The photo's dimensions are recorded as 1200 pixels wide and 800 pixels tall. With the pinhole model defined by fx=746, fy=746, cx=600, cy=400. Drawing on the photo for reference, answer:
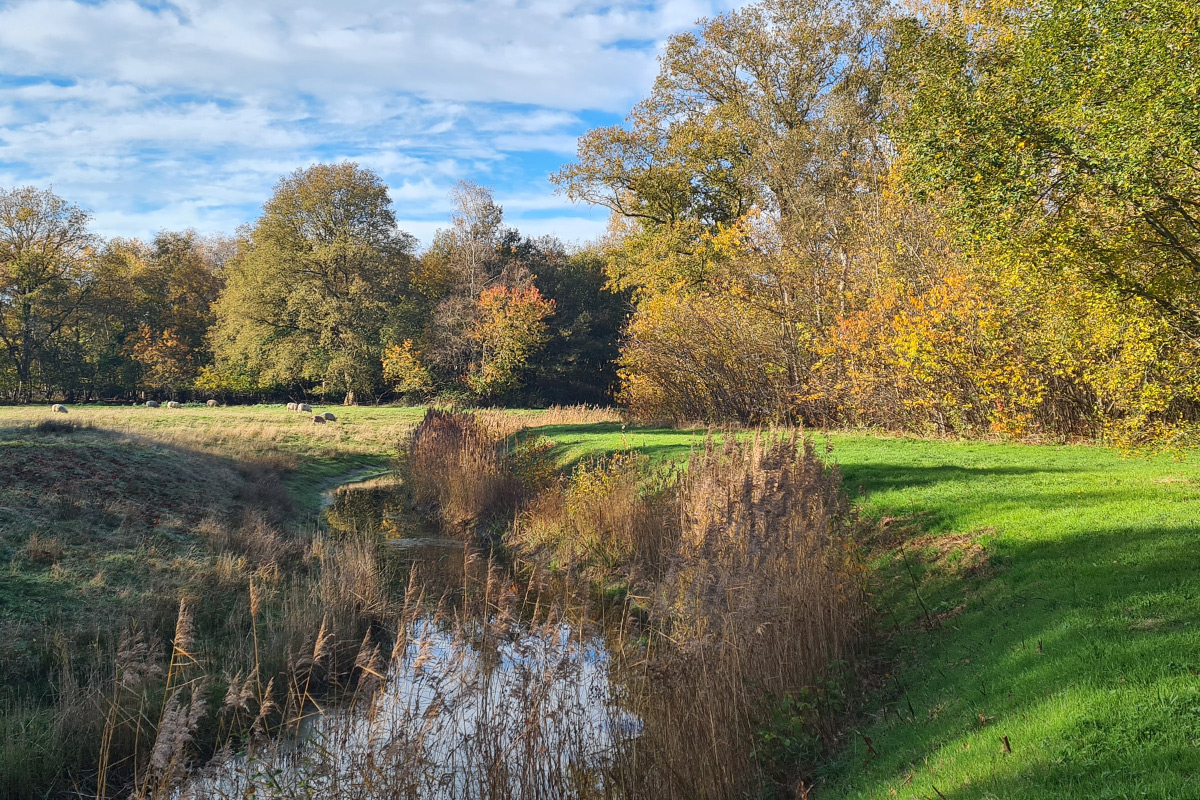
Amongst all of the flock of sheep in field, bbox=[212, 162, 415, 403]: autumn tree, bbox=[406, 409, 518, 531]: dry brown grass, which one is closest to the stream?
bbox=[406, 409, 518, 531]: dry brown grass

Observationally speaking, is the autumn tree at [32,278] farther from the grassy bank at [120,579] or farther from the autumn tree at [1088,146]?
the autumn tree at [1088,146]

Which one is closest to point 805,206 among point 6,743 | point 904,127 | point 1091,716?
point 904,127

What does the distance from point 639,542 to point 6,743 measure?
25.1ft

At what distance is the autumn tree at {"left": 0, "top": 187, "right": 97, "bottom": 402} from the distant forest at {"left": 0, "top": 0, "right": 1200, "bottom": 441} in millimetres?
156

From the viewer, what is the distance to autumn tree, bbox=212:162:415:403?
44719mm

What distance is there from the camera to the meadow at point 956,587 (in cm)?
404

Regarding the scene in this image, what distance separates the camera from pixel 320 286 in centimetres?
4531

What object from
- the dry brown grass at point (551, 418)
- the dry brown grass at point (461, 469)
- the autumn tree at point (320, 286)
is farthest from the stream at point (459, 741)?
the autumn tree at point (320, 286)

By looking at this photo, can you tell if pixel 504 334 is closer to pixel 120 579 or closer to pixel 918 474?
pixel 918 474

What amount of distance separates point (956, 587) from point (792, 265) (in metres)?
15.8

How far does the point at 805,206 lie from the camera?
893 inches

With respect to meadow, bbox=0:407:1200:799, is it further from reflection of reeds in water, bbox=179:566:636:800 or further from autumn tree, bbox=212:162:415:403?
autumn tree, bbox=212:162:415:403

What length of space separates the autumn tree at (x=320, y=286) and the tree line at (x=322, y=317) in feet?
0.28

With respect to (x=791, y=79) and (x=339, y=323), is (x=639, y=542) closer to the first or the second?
(x=791, y=79)
